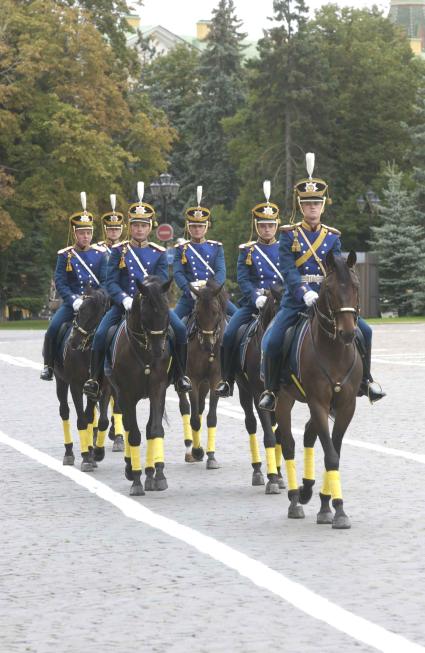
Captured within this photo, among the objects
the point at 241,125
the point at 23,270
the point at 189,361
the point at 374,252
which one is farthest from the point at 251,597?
the point at 241,125

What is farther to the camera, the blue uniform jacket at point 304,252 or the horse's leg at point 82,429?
the horse's leg at point 82,429

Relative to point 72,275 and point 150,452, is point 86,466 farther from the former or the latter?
point 72,275

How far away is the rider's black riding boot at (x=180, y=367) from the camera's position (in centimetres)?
1420

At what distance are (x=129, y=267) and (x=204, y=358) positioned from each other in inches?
85.6

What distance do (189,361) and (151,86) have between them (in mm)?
87077

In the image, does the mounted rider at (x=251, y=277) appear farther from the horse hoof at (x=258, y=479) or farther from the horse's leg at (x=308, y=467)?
the horse's leg at (x=308, y=467)

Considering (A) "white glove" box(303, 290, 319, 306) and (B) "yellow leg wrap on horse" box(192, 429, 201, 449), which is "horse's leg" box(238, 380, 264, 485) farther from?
(A) "white glove" box(303, 290, 319, 306)

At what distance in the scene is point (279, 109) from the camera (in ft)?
272

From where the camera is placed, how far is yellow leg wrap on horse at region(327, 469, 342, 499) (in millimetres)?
11359

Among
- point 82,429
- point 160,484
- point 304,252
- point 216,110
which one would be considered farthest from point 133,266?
point 216,110

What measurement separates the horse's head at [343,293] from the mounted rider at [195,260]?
575 centimetres

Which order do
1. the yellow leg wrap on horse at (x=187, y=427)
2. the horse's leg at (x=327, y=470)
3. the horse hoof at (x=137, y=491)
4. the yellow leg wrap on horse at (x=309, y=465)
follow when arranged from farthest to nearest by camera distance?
the yellow leg wrap on horse at (x=187, y=427)
the horse hoof at (x=137, y=491)
the yellow leg wrap on horse at (x=309, y=465)
the horse's leg at (x=327, y=470)

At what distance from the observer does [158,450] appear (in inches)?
537

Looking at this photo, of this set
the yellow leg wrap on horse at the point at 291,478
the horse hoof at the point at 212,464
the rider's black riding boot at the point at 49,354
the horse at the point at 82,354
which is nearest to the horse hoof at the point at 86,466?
Answer: the horse at the point at 82,354
